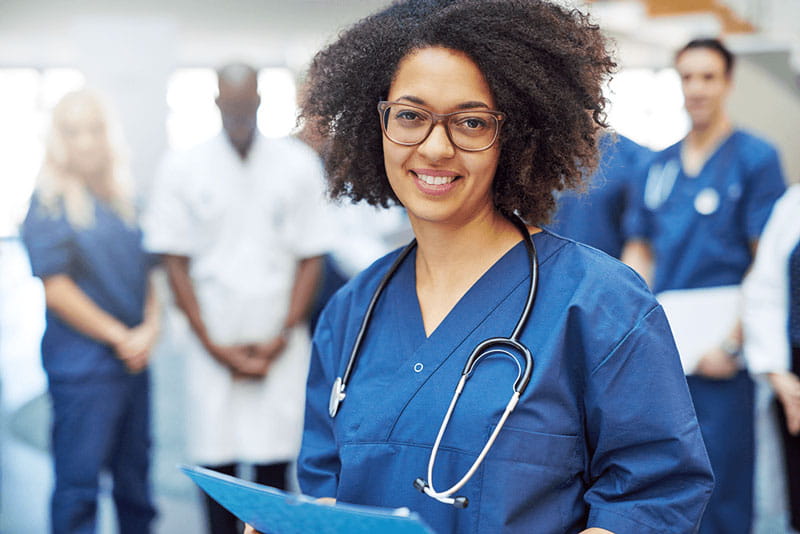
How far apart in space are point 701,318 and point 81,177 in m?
1.79

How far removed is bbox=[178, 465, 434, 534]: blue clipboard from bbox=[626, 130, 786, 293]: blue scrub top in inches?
67.1

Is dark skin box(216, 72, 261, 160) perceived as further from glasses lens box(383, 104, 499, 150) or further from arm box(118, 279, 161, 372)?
glasses lens box(383, 104, 499, 150)

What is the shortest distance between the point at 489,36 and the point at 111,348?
1698mm

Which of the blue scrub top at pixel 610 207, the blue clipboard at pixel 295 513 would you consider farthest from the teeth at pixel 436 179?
the blue scrub top at pixel 610 207

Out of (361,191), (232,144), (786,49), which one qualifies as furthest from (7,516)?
(786,49)

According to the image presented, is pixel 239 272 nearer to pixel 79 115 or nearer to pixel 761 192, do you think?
pixel 79 115

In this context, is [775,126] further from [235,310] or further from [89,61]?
[89,61]

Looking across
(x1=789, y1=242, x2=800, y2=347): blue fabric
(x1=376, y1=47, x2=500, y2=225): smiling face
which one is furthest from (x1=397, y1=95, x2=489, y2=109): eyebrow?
(x1=789, y1=242, x2=800, y2=347): blue fabric

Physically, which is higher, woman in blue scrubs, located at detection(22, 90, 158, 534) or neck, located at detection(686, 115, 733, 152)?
neck, located at detection(686, 115, 733, 152)

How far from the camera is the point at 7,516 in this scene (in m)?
2.91

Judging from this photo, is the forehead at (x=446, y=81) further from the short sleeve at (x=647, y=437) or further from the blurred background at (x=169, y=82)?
the blurred background at (x=169, y=82)

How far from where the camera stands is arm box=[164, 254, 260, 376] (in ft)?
7.97

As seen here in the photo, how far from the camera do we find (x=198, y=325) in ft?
7.98

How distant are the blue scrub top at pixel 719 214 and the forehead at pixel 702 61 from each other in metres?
0.20
